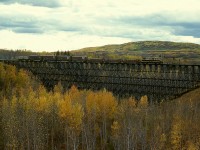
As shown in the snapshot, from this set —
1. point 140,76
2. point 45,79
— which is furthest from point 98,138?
point 45,79

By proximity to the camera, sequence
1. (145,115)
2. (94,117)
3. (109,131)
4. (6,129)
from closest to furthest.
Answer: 1. (6,129)
2. (94,117)
3. (109,131)
4. (145,115)

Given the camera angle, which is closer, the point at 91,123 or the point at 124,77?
the point at 91,123

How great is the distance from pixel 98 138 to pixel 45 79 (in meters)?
33.9

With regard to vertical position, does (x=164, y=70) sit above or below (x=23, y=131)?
above

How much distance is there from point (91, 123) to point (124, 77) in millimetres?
18850

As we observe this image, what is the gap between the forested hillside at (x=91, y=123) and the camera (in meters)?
53.5

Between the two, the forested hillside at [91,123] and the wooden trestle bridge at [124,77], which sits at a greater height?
the wooden trestle bridge at [124,77]

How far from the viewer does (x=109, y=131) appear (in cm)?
6756

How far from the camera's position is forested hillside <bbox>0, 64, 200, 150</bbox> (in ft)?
176

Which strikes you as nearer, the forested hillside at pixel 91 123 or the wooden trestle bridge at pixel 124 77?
the forested hillside at pixel 91 123

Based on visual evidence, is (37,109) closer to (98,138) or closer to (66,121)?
(66,121)

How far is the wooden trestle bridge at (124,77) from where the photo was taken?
260ft

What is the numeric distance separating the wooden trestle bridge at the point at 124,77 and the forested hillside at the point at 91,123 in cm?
337

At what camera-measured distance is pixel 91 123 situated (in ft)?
219
